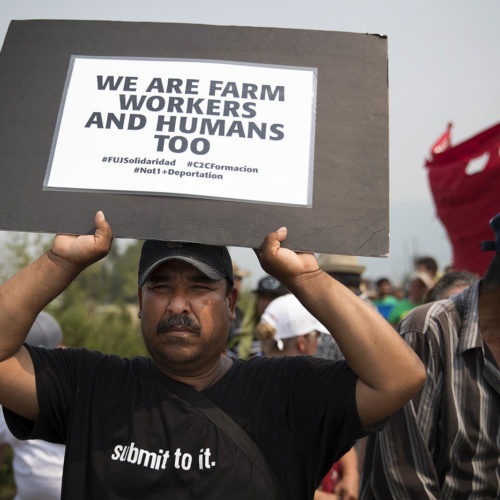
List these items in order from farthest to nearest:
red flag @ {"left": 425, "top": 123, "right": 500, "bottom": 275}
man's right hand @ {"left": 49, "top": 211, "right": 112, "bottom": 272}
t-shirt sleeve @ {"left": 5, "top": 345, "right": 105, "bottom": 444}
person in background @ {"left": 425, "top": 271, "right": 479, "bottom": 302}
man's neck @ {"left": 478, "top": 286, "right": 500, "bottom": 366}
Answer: red flag @ {"left": 425, "top": 123, "right": 500, "bottom": 275}
person in background @ {"left": 425, "top": 271, "right": 479, "bottom": 302}
man's neck @ {"left": 478, "top": 286, "right": 500, "bottom": 366}
t-shirt sleeve @ {"left": 5, "top": 345, "right": 105, "bottom": 444}
man's right hand @ {"left": 49, "top": 211, "right": 112, "bottom": 272}

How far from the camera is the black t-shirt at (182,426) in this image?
Result: 2004mm

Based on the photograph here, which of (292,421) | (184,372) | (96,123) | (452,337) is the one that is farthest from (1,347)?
(452,337)

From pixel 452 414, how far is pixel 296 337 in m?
1.80

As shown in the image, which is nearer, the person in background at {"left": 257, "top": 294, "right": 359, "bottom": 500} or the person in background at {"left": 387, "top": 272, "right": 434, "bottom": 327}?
the person in background at {"left": 257, "top": 294, "right": 359, "bottom": 500}

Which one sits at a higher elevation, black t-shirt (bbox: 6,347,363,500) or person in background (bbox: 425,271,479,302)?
person in background (bbox: 425,271,479,302)

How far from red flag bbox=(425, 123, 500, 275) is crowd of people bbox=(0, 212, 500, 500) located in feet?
8.79

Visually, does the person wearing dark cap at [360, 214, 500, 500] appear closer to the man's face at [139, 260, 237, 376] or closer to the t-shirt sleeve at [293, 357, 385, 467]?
the t-shirt sleeve at [293, 357, 385, 467]

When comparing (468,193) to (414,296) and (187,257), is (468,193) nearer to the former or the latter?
(414,296)

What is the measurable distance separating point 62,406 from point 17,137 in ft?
2.80

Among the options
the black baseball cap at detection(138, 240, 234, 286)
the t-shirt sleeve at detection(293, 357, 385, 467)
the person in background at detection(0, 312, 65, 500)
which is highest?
the black baseball cap at detection(138, 240, 234, 286)

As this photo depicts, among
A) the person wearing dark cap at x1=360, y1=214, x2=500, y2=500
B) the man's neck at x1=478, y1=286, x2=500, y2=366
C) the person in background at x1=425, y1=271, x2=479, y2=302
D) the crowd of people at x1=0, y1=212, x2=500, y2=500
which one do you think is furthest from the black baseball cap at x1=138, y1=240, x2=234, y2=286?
the person in background at x1=425, y1=271, x2=479, y2=302

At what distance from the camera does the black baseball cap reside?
86.2 inches

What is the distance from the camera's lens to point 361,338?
2.01m

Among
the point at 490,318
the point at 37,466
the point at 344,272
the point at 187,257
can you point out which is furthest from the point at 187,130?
the point at 344,272
